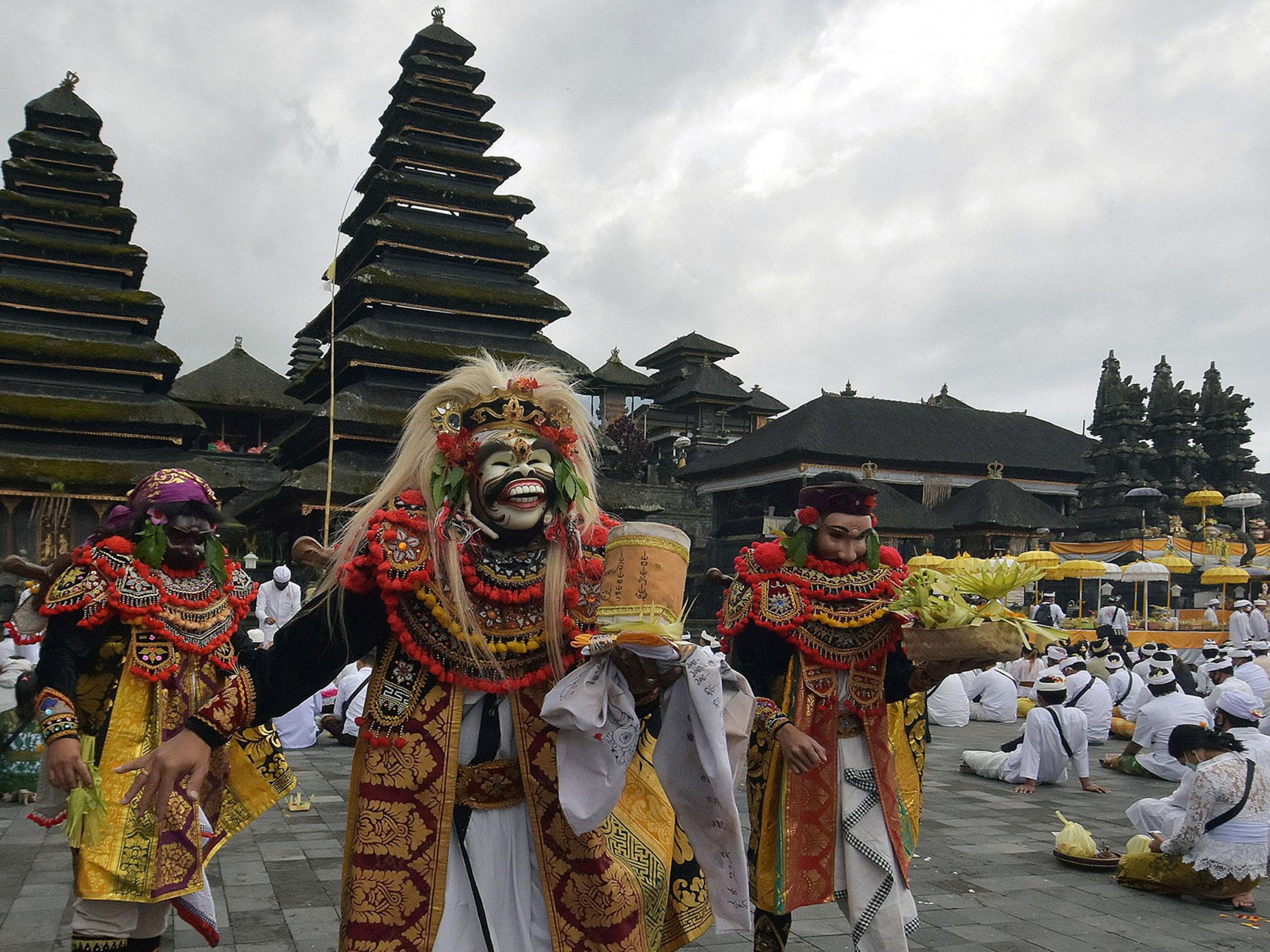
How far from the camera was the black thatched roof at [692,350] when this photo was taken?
48.0 meters

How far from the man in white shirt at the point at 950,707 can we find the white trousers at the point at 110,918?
41.8 feet

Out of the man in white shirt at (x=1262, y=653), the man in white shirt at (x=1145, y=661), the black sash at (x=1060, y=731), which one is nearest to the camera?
the black sash at (x=1060, y=731)

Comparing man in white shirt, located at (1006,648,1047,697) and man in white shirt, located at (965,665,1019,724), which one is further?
man in white shirt, located at (1006,648,1047,697)

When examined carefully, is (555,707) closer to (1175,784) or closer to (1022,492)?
(1175,784)

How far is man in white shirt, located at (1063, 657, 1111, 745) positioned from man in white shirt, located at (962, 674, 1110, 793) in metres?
1.85

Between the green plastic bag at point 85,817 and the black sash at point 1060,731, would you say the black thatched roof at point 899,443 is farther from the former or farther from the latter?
the green plastic bag at point 85,817

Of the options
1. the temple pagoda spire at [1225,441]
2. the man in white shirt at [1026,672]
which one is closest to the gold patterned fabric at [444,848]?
the man in white shirt at [1026,672]

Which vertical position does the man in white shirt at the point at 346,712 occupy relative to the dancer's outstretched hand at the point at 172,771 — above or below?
below

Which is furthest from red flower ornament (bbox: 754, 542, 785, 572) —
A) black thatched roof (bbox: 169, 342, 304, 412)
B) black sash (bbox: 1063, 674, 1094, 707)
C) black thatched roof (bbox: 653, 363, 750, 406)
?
black thatched roof (bbox: 653, 363, 750, 406)

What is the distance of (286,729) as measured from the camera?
34.2 feet

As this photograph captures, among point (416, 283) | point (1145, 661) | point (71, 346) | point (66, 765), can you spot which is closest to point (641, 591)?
point (66, 765)

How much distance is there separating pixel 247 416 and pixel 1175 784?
27741 mm

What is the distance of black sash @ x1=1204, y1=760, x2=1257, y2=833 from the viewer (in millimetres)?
6121

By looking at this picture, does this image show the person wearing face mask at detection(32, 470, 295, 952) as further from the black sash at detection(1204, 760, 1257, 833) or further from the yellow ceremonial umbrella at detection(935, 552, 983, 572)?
the black sash at detection(1204, 760, 1257, 833)
